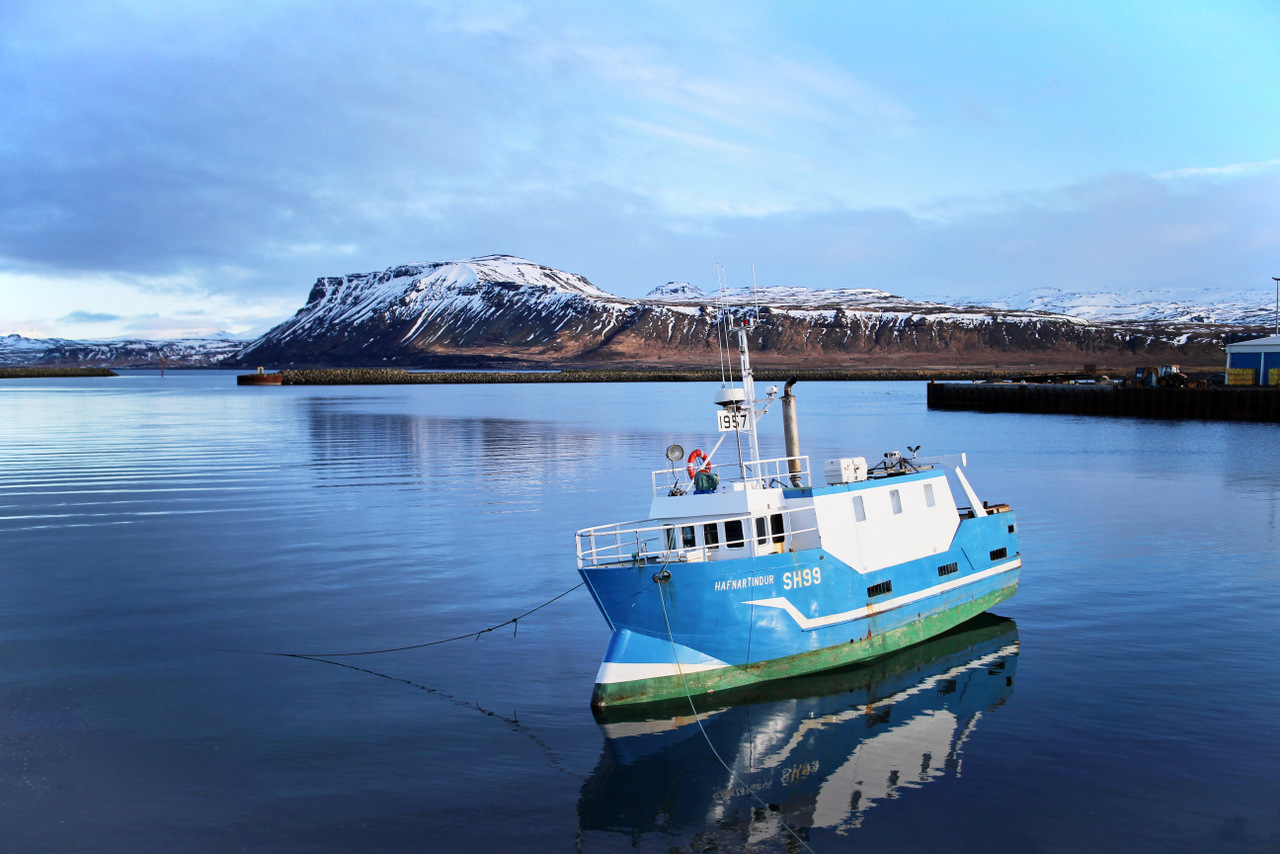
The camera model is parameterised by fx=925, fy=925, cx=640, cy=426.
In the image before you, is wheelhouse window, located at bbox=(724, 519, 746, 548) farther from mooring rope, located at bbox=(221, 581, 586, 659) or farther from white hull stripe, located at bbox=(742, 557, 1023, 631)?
mooring rope, located at bbox=(221, 581, 586, 659)

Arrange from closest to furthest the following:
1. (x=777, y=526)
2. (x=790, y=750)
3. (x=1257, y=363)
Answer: (x=790, y=750) → (x=777, y=526) → (x=1257, y=363)

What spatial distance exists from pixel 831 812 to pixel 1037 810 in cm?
287

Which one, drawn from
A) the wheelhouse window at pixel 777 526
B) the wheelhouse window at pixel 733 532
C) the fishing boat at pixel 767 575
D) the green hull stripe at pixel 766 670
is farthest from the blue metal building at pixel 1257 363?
the wheelhouse window at pixel 733 532

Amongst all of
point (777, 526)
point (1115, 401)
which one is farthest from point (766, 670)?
point (1115, 401)

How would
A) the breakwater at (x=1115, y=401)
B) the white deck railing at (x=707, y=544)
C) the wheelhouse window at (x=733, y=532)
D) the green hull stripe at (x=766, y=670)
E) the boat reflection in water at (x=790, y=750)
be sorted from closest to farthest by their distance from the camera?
the boat reflection in water at (x=790, y=750) → the green hull stripe at (x=766, y=670) → the white deck railing at (x=707, y=544) → the wheelhouse window at (x=733, y=532) → the breakwater at (x=1115, y=401)

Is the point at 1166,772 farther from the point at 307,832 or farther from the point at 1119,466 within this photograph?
the point at 1119,466

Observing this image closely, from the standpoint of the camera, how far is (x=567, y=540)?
Result: 31406mm

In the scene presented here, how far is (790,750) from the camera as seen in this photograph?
15.3m

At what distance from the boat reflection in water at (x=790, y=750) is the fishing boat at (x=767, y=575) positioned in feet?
1.89

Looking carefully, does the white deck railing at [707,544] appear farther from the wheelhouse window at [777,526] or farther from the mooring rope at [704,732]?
the mooring rope at [704,732]

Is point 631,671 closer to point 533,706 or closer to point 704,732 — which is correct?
point 704,732

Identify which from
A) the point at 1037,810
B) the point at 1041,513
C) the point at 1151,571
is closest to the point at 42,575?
the point at 1037,810

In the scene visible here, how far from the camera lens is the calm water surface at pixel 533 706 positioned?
12.9 m

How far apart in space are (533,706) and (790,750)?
4.78m
